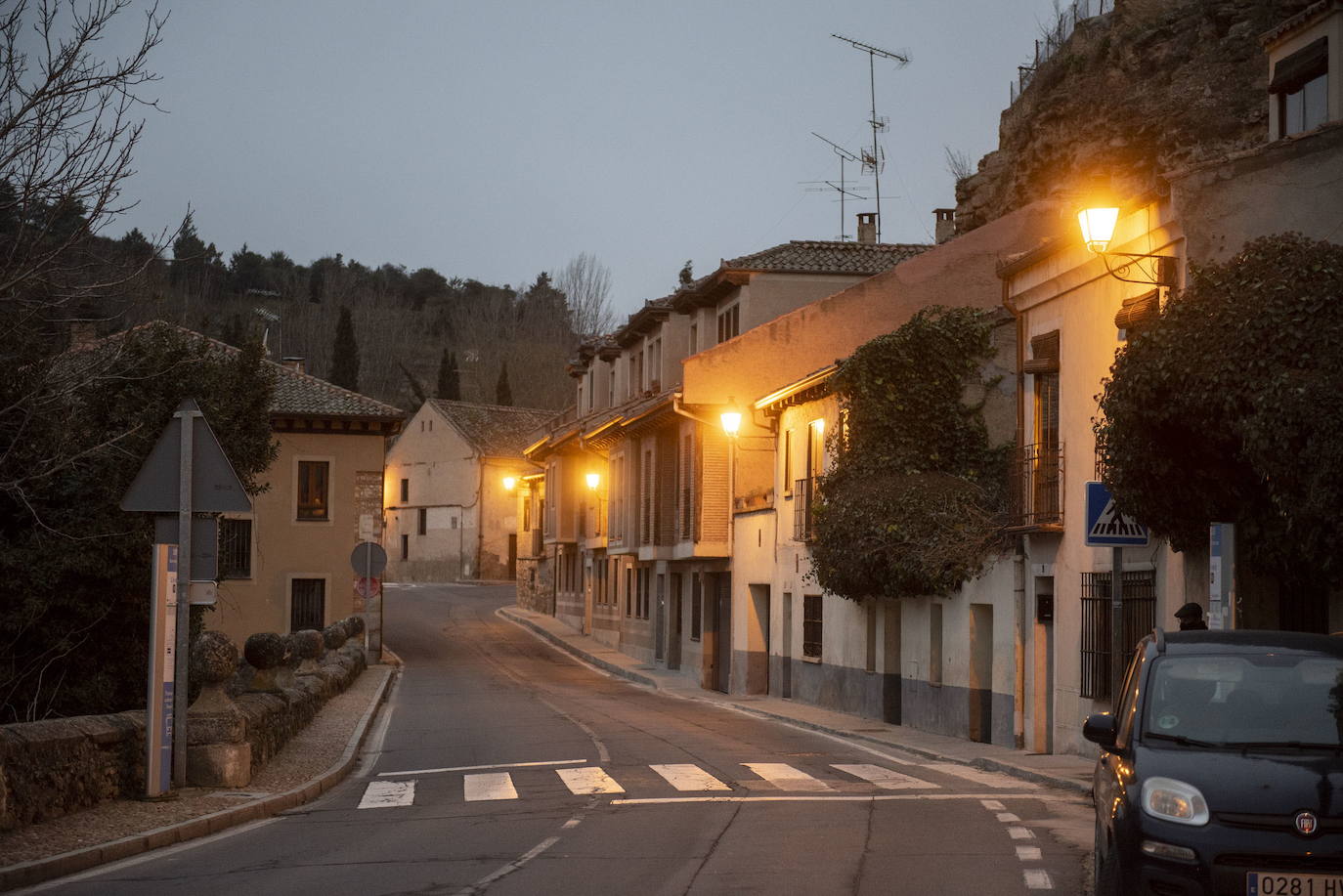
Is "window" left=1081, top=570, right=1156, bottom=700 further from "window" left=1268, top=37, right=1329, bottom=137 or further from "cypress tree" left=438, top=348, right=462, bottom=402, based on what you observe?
"cypress tree" left=438, top=348, right=462, bottom=402

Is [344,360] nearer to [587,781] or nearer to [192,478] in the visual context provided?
[587,781]

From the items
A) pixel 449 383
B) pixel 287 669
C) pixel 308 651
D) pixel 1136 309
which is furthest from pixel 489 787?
pixel 449 383

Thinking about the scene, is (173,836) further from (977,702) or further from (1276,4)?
(1276,4)

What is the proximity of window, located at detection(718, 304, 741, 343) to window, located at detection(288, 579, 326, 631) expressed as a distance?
14190mm

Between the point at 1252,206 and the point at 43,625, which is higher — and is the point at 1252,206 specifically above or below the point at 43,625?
above

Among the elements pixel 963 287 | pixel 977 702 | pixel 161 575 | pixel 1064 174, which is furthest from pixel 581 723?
pixel 1064 174

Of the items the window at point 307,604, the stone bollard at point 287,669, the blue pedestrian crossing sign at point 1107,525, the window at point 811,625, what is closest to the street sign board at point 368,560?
the window at point 811,625

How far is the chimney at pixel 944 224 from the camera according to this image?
4512cm

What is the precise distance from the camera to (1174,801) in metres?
7.55

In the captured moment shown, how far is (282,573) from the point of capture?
47.0 metres

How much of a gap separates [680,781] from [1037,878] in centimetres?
683

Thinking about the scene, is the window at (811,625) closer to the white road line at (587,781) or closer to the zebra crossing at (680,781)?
the zebra crossing at (680,781)

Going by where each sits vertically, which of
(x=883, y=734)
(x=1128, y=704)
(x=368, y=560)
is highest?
(x=368, y=560)

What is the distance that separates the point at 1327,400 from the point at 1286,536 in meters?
1.47
